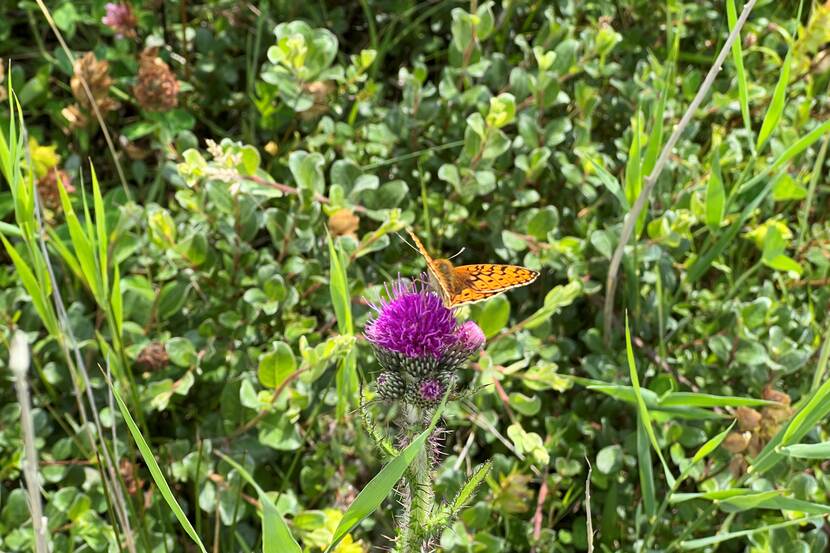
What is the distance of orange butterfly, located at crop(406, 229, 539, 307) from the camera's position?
4.29 ft

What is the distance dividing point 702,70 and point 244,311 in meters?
1.68

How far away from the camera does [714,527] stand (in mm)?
1930

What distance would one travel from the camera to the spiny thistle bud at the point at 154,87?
2.19 m

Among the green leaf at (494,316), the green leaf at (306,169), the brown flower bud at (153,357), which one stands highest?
the green leaf at (306,169)

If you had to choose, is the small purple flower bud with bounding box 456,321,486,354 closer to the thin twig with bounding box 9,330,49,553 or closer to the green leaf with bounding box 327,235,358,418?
the green leaf with bounding box 327,235,358,418

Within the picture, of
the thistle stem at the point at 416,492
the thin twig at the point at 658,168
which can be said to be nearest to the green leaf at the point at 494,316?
the thin twig at the point at 658,168

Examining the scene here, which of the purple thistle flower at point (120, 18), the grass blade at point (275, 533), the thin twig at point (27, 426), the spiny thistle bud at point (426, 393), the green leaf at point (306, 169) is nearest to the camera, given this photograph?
the thin twig at point (27, 426)

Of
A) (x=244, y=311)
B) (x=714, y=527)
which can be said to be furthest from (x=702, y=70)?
(x=244, y=311)

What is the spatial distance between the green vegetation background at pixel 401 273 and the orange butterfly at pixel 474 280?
0.84 feet

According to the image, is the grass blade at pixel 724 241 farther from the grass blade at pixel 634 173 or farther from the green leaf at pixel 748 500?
the green leaf at pixel 748 500

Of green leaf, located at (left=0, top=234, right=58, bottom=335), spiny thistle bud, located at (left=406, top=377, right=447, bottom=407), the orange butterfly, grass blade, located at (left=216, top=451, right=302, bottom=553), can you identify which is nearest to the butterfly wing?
the orange butterfly

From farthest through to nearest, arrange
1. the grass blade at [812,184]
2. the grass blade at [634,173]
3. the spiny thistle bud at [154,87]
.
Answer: the spiny thistle bud at [154,87], the grass blade at [812,184], the grass blade at [634,173]

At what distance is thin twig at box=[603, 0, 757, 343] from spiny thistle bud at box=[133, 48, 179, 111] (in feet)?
3.83

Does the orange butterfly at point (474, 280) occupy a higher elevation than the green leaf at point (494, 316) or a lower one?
higher
